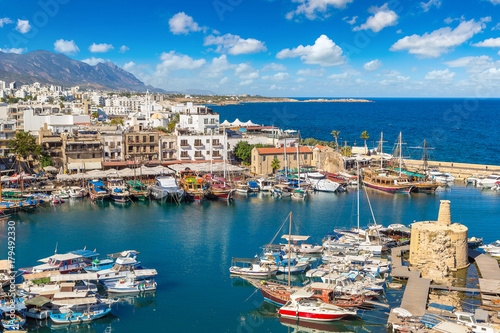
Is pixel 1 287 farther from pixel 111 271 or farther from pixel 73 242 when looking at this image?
pixel 73 242

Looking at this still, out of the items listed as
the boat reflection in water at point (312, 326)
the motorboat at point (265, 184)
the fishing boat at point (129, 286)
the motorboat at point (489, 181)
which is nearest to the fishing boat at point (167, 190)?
the motorboat at point (265, 184)

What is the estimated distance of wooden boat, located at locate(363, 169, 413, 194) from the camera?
66.7m

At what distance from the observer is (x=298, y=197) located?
62625mm

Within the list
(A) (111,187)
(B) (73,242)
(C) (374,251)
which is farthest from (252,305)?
(A) (111,187)

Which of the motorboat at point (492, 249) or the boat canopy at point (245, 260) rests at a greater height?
the motorboat at point (492, 249)

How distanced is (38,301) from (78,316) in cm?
265

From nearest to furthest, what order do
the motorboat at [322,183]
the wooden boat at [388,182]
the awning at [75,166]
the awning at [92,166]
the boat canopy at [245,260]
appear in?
the boat canopy at [245,260]
the wooden boat at [388,182]
the motorboat at [322,183]
the awning at [75,166]
the awning at [92,166]

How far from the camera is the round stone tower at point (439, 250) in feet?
116

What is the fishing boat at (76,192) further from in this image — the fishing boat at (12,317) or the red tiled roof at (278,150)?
the fishing boat at (12,317)

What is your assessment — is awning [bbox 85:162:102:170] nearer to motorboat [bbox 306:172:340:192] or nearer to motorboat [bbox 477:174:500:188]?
motorboat [bbox 306:172:340:192]

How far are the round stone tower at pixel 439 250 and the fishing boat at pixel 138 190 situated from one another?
36878 millimetres

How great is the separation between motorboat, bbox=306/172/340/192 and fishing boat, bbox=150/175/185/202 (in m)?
19.4

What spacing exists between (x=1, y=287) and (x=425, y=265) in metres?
30.1

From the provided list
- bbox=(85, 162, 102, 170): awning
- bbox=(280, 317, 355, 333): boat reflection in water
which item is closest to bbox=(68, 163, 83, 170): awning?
bbox=(85, 162, 102, 170): awning
